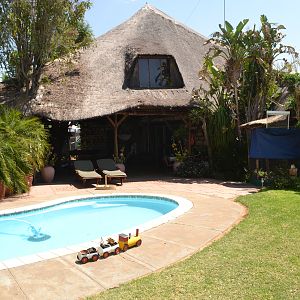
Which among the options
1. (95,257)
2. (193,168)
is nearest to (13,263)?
(95,257)

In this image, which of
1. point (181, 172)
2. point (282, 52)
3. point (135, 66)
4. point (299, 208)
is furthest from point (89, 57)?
point (299, 208)

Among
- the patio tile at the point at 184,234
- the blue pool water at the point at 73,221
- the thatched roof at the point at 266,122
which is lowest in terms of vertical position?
the blue pool water at the point at 73,221

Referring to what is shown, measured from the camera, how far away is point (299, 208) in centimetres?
806

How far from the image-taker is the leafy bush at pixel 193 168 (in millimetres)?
15125

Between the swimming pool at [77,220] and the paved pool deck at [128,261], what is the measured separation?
1.75 feet

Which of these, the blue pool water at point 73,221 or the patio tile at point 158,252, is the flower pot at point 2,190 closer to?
the blue pool water at point 73,221

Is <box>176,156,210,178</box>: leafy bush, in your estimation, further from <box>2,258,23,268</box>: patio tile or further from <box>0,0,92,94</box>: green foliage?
<box>2,258,23,268</box>: patio tile

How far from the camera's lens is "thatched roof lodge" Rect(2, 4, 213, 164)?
1531 cm

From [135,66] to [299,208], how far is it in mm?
11497

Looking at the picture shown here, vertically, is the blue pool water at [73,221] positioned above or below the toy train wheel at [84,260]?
below

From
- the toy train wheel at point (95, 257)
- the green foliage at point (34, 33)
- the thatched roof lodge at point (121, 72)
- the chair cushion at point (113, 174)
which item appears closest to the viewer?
the toy train wheel at point (95, 257)

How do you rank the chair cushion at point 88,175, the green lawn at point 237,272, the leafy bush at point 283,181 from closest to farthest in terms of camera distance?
the green lawn at point 237,272, the leafy bush at point 283,181, the chair cushion at point 88,175

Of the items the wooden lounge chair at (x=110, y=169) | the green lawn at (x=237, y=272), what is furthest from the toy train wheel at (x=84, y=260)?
the wooden lounge chair at (x=110, y=169)

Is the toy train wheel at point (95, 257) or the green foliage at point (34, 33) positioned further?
the green foliage at point (34, 33)
